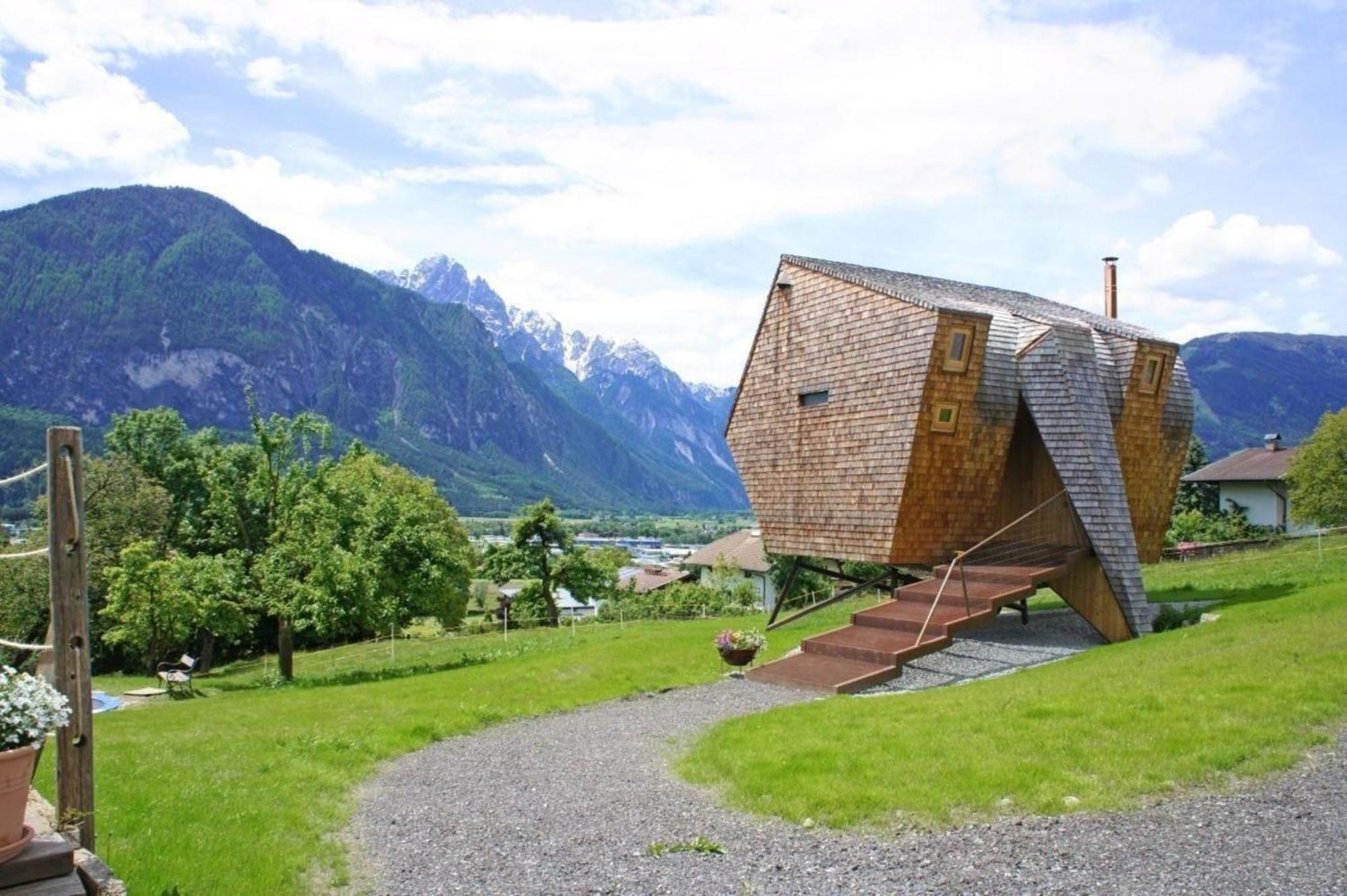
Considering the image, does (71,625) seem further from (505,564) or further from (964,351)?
(505,564)

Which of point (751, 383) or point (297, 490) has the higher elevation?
point (751, 383)

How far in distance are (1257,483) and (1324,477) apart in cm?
1499

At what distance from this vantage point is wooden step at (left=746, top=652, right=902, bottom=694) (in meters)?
16.3

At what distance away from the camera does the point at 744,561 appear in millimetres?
69125

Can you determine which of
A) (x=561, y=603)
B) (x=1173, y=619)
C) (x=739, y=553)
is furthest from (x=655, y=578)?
(x=1173, y=619)

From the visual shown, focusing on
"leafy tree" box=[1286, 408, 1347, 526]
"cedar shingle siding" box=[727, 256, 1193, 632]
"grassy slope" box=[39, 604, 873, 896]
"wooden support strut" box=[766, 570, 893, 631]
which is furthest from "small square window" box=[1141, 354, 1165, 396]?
"leafy tree" box=[1286, 408, 1347, 526]

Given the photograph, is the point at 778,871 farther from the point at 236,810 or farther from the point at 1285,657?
the point at 1285,657

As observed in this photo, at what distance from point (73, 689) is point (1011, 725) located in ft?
29.1

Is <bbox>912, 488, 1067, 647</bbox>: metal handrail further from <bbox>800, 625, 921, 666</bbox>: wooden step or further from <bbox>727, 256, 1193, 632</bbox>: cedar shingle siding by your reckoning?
<bbox>727, 256, 1193, 632</bbox>: cedar shingle siding

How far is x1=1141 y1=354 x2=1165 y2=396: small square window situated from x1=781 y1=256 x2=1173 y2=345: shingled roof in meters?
0.47

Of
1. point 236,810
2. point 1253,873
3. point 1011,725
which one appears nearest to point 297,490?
point 236,810

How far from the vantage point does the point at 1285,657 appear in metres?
12.4

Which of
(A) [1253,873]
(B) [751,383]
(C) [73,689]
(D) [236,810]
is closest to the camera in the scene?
(C) [73,689]

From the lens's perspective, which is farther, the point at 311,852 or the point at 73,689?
the point at 311,852
